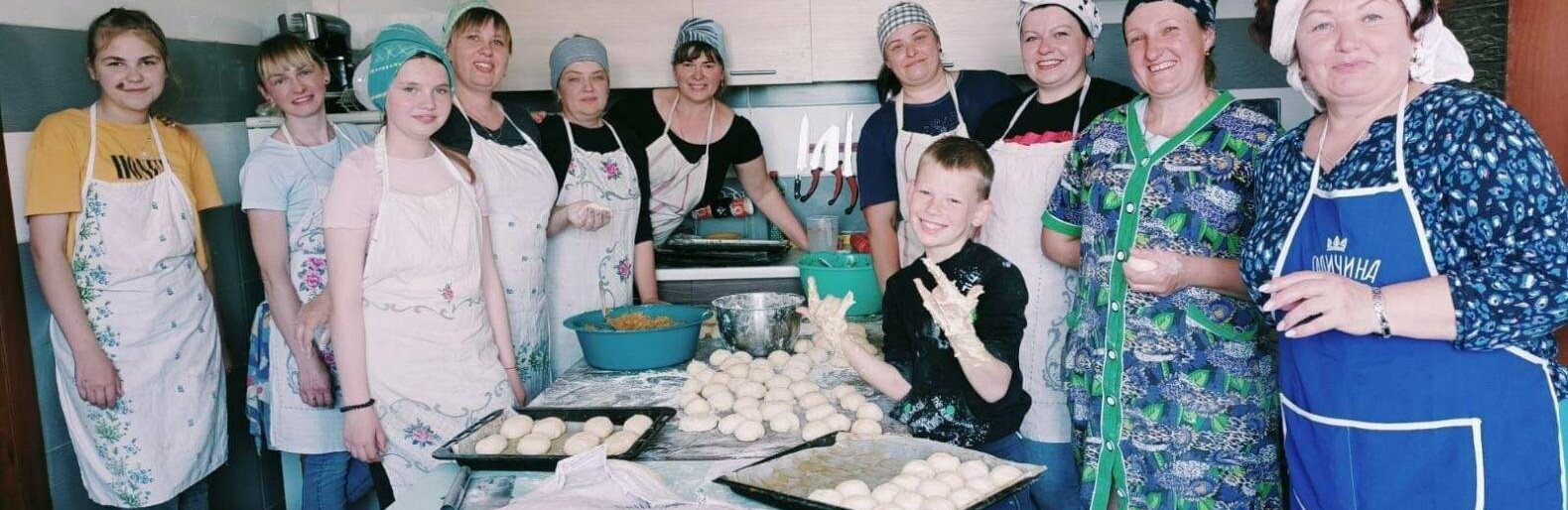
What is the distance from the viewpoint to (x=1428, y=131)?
4.10ft

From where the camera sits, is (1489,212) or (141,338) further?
(141,338)

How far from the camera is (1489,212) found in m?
1.20

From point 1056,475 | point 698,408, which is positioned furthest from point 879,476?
point 1056,475

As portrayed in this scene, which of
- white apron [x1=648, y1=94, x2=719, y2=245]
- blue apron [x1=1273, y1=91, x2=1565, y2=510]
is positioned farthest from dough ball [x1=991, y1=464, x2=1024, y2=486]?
white apron [x1=648, y1=94, x2=719, y2=245]

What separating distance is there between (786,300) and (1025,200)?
23.0 inches

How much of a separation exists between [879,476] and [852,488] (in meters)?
0.12

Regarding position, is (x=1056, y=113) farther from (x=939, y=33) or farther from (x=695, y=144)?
(x=695, y=144)

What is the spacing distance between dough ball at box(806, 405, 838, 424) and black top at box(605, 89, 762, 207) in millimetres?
1710

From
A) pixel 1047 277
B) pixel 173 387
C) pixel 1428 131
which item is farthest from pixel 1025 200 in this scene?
pixel 173 387

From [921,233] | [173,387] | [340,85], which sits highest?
[340,85]

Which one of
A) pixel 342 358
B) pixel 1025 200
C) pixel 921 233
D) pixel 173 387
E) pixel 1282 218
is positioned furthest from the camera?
pixel 173 387

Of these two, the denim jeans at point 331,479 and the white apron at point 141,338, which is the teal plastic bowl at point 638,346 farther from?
the white apron at point 141,338

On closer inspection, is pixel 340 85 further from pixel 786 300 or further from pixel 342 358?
pixel 786 300

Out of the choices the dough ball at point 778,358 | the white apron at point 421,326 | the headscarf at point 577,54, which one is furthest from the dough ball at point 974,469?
the headscarf at point 577,54
